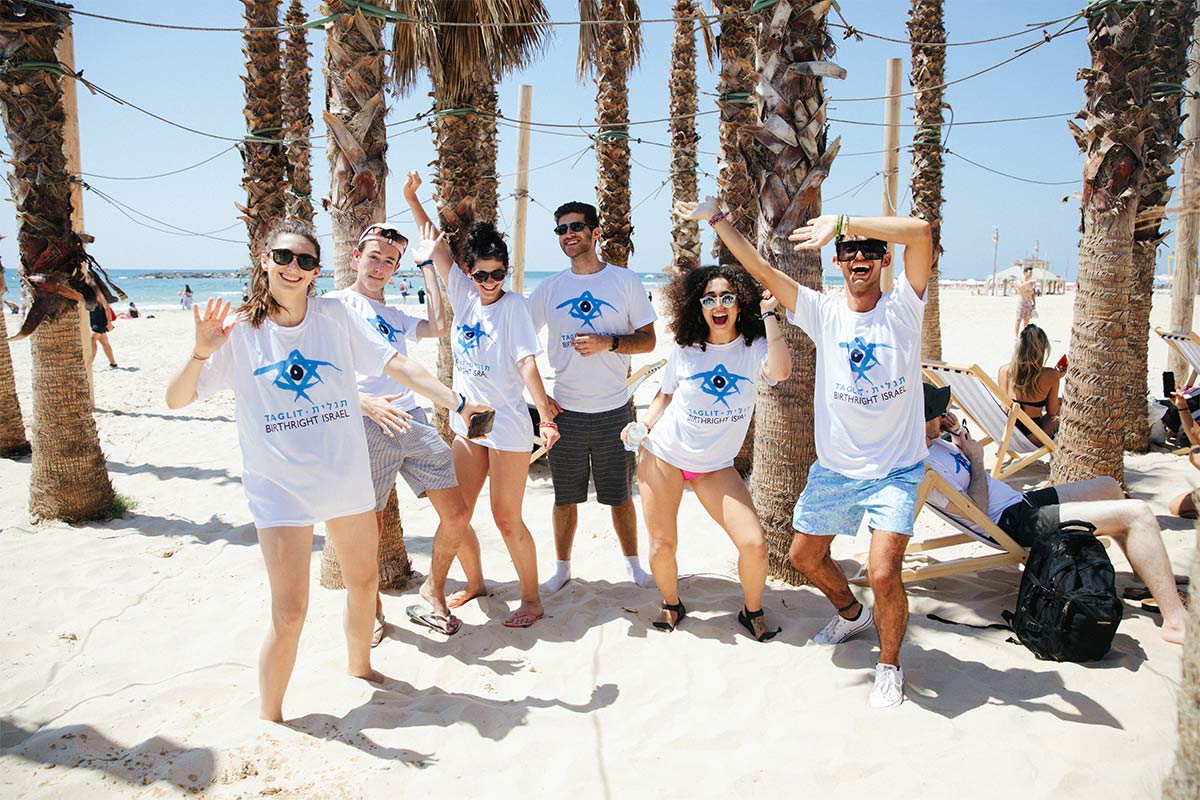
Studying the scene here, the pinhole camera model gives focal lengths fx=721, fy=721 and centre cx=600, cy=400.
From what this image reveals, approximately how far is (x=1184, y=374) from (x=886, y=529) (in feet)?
23.3

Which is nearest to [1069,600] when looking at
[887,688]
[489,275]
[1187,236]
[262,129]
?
[887,688]

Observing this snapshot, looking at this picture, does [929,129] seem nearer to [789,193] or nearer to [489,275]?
[789,193]

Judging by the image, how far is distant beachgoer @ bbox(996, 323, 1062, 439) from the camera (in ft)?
20.0

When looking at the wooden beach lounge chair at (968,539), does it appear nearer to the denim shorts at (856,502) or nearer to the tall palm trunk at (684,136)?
the denim shorts at (856,502)

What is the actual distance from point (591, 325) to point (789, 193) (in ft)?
4.45

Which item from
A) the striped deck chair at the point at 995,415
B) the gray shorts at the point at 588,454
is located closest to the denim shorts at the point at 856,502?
the gray shorts at the point at 588,454

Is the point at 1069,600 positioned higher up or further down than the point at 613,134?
further down

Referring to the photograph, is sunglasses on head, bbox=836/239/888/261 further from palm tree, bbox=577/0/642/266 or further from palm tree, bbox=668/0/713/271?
palm tree, bbox=668/0/713/271

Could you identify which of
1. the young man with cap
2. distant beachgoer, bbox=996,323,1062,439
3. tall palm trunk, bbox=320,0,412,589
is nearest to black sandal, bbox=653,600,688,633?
the young man with cap

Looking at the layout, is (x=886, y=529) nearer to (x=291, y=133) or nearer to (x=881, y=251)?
(x=881, y=251)

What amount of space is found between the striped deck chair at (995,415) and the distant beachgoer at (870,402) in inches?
112

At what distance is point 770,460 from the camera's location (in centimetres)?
Result: 429

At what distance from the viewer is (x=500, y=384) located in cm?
381

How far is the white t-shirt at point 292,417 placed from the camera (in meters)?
2.71
